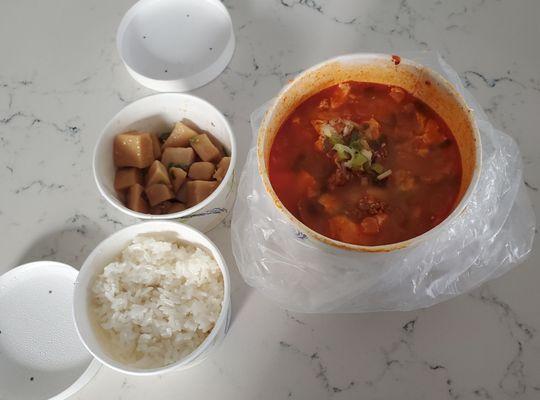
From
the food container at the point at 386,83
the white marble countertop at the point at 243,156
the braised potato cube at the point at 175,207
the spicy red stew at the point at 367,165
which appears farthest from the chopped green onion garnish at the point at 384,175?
the braised potato cube at the point at 175,207

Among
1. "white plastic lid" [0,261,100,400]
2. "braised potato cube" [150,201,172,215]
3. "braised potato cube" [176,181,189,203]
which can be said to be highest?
"braised potato cube" [176,181,189,203]

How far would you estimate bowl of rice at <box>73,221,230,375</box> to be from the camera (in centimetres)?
90

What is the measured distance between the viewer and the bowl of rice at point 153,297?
2.95ft

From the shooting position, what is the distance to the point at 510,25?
3.94 feet

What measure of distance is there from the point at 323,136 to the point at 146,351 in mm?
469

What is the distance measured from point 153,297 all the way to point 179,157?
10.9 inches

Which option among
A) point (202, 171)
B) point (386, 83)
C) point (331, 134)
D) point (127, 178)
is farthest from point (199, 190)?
point (386, 83)

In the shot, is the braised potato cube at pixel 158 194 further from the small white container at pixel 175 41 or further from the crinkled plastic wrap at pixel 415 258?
the small white container at pixel 175 41

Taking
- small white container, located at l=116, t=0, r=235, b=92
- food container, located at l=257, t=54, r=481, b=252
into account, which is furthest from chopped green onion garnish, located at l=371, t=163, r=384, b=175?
small white container, located at l=116, t=0, r=235, b=92

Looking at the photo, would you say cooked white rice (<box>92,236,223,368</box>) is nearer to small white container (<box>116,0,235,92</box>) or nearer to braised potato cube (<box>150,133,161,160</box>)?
braised potato cube (<box>150,133,161,160</box>)

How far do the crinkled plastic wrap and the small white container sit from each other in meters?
0.38

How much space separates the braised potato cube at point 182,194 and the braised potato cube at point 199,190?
0.02 meters

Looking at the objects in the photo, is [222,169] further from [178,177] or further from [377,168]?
[377,168]

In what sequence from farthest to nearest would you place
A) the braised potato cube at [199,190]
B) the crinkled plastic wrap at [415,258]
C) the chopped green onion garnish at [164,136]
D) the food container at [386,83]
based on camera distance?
1. the chopped green onion garnish at [164,136]
2. the braised potato cube at [199,190]
3. the crinkled plastic wrap at [415,258]
4. the food container at [386,83]
